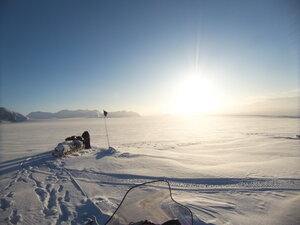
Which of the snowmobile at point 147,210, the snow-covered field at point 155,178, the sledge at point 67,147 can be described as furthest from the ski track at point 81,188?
the sledge at point 67,147

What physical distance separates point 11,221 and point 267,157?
30.3ft

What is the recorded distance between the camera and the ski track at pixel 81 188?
3.10m

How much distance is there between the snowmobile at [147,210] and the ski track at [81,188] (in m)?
1.21

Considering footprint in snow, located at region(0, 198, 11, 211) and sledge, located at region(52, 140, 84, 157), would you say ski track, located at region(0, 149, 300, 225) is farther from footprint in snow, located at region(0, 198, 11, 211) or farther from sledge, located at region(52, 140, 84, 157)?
sledge, located at region(52, 140, 84, 157)

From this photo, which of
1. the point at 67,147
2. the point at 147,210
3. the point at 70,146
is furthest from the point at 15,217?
the point at 70,146

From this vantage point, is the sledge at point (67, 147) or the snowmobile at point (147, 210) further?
the sledge at point (67, 147)

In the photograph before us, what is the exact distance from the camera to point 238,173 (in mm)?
5074

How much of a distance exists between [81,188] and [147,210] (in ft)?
10.1

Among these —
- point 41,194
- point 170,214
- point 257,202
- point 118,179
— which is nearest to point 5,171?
point 41,194

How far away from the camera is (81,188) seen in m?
4.30

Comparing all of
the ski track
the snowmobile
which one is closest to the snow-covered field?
the ski track

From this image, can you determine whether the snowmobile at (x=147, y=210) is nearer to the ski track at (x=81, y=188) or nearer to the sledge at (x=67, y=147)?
the ski track at (x=81, y=188)

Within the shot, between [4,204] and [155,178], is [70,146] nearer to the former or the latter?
[4,204]

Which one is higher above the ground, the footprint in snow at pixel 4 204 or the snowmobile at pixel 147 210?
the snowmobile at pixel 147 210
